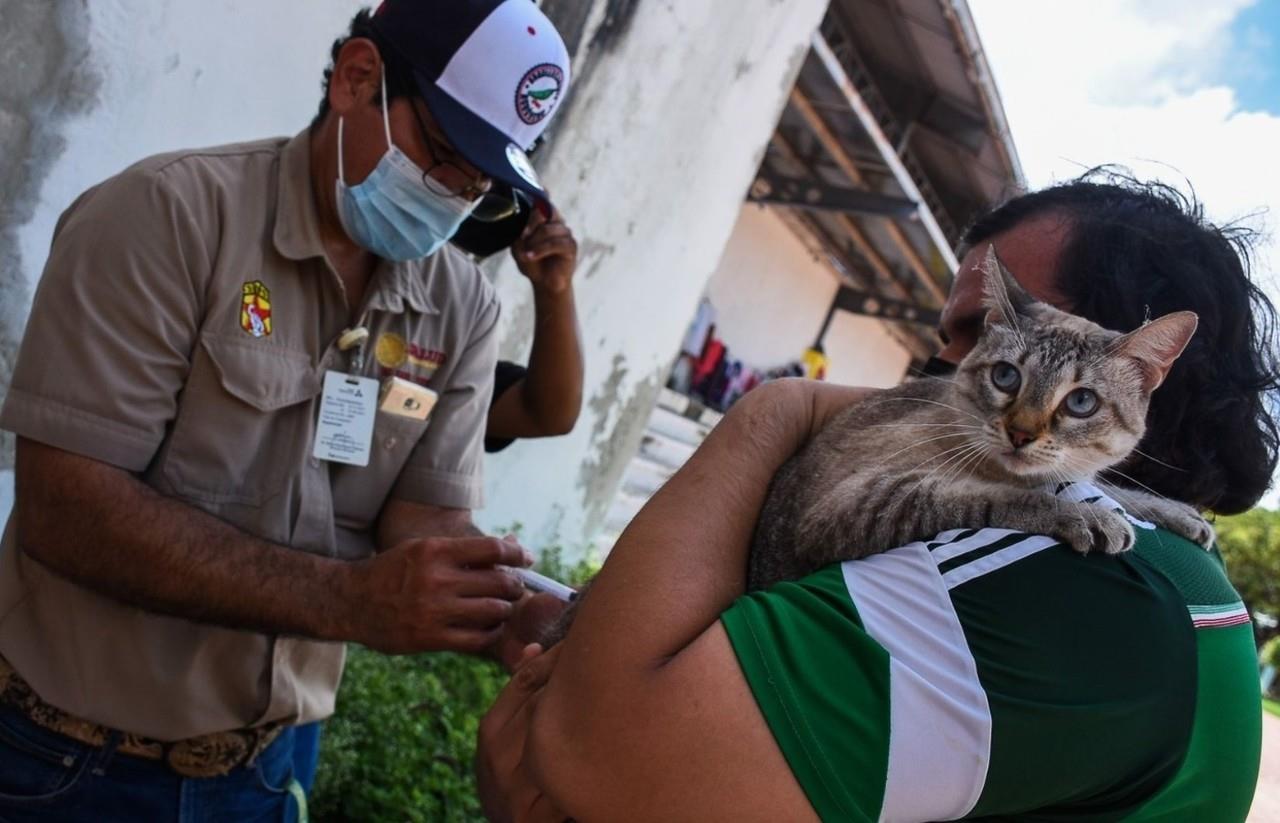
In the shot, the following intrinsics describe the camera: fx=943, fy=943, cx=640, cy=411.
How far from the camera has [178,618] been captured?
1.76 meters

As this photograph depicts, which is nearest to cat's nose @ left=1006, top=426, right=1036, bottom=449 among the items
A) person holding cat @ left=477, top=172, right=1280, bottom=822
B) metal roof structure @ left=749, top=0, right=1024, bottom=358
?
person holding cat @ left=477, top=172, right=1280, bottom=822

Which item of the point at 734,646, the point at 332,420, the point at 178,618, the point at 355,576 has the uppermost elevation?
the point at 734,646

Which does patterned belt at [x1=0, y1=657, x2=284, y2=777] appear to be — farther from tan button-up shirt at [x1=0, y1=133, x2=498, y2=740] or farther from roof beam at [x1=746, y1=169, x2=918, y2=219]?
roof beam at [x1=746, y1=169, x2=918, y2=219]

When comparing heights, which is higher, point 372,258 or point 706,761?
point 372,258

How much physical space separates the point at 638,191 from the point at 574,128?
747 mm

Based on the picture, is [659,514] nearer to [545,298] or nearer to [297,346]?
[297,346]

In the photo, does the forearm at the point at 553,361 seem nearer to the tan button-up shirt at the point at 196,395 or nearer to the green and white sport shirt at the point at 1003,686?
the tan button-up shirt at the point at 196,395

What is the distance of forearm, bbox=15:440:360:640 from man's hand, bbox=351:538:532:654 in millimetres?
51

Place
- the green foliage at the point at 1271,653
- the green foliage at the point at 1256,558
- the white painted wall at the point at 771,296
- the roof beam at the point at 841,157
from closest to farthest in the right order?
the roof beam at the point at 841,157
the white painted wall at the point at 771,296
the green foliage at the point at 1256,558
the green foliage at the point at 1271,653

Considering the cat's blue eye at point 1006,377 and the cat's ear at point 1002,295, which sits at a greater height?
the cat's ear at point 1002,295

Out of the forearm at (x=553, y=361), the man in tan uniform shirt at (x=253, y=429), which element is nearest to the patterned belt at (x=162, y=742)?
the man in tan uniform shirt at (x=253, y=429)

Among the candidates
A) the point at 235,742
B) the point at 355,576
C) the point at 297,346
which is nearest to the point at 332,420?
the point at 297,346

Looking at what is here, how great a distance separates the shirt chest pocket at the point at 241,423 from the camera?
1823 mm

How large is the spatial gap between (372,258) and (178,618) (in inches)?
36.0
